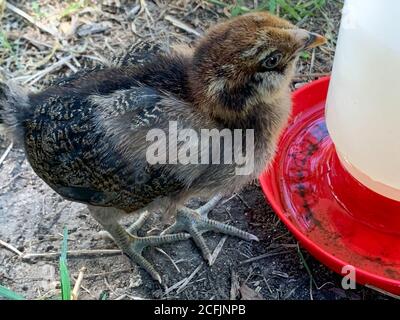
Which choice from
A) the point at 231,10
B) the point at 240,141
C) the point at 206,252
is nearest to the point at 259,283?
the point at 206,252

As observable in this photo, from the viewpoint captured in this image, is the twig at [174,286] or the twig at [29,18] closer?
the twig at [174,286]

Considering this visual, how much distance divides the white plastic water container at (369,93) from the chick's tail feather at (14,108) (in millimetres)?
1179

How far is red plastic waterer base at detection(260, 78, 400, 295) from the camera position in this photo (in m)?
2.78

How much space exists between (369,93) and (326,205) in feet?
2.41

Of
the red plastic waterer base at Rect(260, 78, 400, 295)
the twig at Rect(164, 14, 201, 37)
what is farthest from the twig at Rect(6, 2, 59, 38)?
the red plastic waterer base at Rect(260, 78, 400, 295)

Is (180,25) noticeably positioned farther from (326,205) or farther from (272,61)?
(272,61)

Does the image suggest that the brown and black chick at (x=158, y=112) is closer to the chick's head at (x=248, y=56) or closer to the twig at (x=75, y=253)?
the chick's head at (x=248, y=56)

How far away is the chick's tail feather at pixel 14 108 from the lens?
Answer: 270 cm

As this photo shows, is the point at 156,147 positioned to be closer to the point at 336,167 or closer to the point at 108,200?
the point at 108,200

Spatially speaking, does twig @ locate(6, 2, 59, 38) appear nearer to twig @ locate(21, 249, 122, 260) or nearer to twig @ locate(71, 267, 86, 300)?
twig @ locate(21, 249, 122, 260)

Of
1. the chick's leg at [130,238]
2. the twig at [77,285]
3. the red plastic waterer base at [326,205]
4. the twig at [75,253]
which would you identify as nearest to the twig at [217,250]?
the chick's leg at [130,238]

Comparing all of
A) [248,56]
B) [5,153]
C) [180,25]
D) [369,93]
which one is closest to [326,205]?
[369,93]

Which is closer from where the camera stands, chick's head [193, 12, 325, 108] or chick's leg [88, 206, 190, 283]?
chick's head [193, 12, 325, 108]

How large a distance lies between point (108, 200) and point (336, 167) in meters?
1.10
